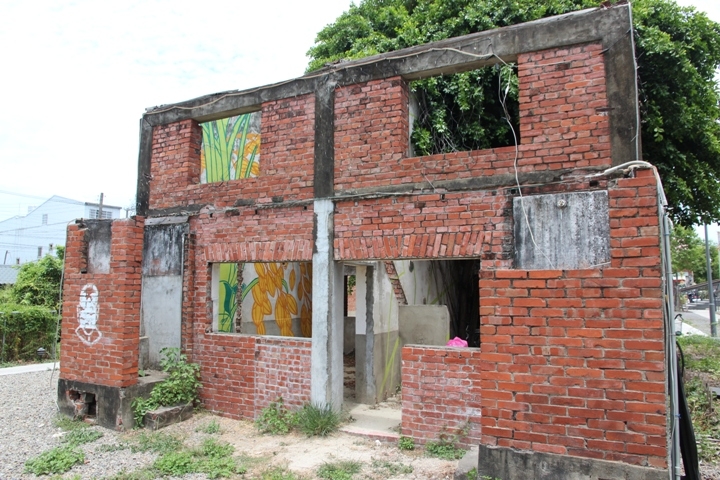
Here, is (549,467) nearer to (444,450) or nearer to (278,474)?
(444,450)

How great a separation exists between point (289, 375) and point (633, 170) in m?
4.65

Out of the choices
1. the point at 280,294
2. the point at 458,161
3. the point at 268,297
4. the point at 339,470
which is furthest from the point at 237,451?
the point at 280,294

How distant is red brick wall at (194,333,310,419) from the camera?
6430 mm

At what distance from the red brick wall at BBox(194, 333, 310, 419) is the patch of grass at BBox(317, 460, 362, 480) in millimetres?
1332

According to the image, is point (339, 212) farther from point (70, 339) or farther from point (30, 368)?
point (30, 368)

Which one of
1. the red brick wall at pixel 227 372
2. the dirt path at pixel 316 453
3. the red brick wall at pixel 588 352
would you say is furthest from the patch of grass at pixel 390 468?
Result: the red brick wall at pixel 227 372

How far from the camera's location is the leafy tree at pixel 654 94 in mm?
9211

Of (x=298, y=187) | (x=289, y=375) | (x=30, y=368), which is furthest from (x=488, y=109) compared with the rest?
(x=30, y=368)

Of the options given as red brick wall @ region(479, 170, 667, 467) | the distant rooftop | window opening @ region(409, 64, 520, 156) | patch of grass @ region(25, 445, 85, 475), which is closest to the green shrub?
patch of grass @ region(25, 445, 85, 475)

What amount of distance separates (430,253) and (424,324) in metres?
3.82

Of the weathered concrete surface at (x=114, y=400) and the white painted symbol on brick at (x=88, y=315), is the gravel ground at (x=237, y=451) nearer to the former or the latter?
the weathered concrete surface at (x=114, y=400)

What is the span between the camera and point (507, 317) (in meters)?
4.75

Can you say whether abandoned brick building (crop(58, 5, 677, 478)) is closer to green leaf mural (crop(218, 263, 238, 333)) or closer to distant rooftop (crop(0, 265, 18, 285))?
green leaf mural (crop(218, 263, 238, 333))

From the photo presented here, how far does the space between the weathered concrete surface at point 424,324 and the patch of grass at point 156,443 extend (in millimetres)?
4491
